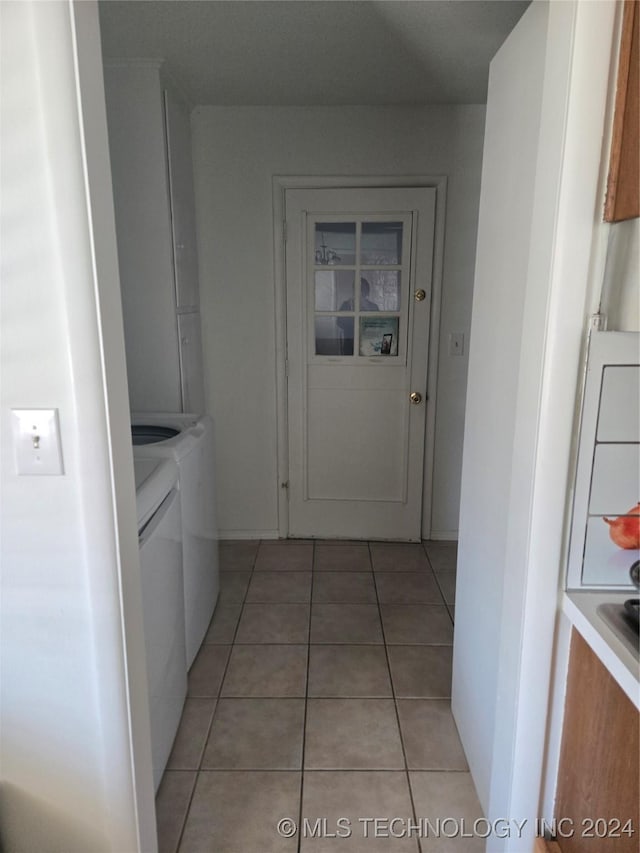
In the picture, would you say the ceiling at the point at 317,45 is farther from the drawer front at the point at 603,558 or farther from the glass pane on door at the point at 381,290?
the drawer front at the point at 603,558

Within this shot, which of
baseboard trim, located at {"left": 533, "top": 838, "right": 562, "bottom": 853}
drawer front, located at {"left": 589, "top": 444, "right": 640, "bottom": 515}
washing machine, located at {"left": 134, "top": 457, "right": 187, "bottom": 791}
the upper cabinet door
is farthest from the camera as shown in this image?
the upper cabinet door

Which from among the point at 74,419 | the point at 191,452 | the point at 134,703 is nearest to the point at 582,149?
the point at 74,419

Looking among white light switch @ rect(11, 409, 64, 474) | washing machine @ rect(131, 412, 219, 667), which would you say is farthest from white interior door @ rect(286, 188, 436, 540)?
white light switch @ rect(11, 409, 64, 474)

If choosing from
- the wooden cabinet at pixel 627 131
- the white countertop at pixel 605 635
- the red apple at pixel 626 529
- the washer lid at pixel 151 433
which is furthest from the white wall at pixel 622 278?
the washer lid at pixel 151 433

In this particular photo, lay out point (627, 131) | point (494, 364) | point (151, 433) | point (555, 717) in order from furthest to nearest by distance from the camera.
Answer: point (151, 433), point (494, 364), point (555, 717), point (627, 131)

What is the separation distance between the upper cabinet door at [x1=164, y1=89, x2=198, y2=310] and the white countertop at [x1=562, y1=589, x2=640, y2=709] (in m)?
2.07

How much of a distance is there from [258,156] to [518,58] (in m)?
1.83

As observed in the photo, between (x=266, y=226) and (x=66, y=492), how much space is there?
2.28 metres

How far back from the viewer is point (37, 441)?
96 centimetres

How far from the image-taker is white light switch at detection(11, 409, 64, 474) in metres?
0.95

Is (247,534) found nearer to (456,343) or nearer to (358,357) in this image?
(358,357)

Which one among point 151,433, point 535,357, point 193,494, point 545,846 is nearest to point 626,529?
point 535,357

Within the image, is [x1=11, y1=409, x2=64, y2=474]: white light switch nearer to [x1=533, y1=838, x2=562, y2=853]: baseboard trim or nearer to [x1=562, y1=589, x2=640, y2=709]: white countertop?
[x1=562, y1=589, x2=640, y2=709]: white countertop

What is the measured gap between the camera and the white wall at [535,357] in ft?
3.20
